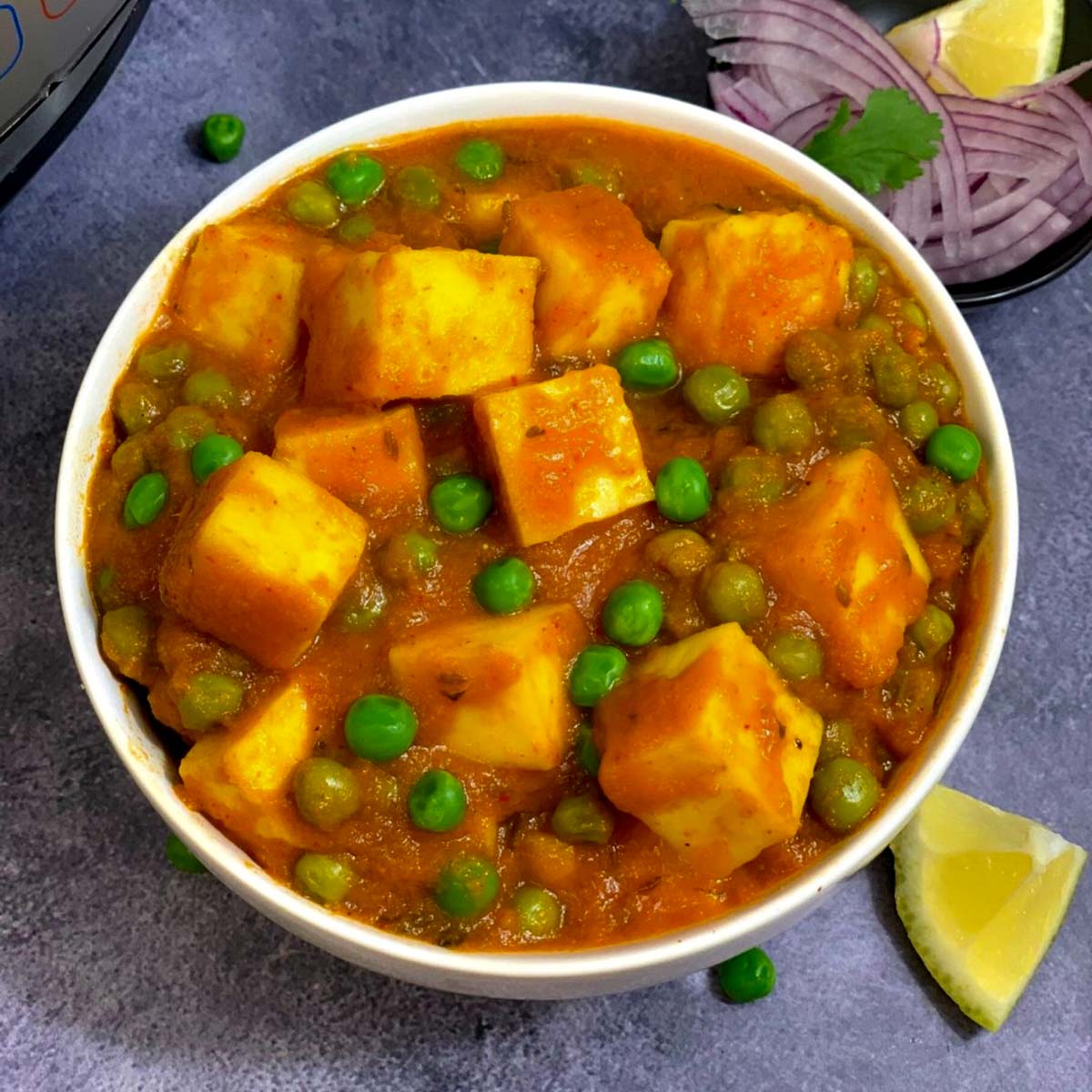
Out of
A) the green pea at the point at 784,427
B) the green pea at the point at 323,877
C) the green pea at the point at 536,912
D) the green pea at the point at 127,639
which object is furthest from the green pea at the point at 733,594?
the green pea at the point at 127,639

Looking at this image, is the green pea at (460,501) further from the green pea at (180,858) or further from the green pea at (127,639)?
the green pea at (180,858)

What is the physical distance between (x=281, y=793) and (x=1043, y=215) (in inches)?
107

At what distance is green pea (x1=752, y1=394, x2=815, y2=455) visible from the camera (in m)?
2.65

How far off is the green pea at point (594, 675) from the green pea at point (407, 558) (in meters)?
0.33

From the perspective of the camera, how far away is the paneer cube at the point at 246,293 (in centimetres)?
273

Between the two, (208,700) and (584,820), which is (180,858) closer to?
(208,700)

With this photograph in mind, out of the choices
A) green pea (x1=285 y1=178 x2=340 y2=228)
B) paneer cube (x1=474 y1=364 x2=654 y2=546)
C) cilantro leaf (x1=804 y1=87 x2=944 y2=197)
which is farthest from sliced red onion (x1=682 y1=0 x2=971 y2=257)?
paneer cube (x1=474 y1=364 x2=654 y2=546)

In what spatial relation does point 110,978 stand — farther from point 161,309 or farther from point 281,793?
point 161,309

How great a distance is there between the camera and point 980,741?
11.6 ft

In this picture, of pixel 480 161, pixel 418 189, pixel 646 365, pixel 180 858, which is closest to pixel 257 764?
pixel 180 858

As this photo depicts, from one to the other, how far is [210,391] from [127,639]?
1.68ft

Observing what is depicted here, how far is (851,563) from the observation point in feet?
8.14

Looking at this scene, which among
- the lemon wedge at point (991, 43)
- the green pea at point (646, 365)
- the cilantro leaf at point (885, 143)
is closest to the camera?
the green pea at point (646, 365)

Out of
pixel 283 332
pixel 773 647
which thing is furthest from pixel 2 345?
pixel 773 647
